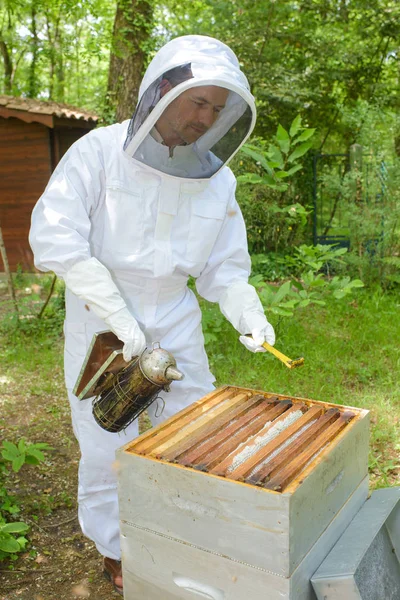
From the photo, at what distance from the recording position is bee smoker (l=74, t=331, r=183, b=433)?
1.62m

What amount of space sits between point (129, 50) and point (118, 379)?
475 cm

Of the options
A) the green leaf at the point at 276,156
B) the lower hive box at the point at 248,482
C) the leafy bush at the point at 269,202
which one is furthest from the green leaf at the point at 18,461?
the leafy bush at the point at 269,202

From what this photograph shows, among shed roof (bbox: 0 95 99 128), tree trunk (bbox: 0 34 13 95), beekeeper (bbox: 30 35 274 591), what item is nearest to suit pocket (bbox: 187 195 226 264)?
beekeeper (bbox: 30 35 274 591)

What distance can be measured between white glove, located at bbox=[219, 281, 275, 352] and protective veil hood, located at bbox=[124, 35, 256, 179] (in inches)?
16.7

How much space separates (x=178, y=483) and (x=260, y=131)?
272 inches

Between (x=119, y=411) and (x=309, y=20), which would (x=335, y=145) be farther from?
(x=119, y=411)

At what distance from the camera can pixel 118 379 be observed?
1727mm

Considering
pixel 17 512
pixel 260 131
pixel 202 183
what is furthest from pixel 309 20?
pixel 17 512

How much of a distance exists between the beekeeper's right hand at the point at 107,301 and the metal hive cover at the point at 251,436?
0.26 metres

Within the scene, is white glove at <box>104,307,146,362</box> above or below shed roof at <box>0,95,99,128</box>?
above

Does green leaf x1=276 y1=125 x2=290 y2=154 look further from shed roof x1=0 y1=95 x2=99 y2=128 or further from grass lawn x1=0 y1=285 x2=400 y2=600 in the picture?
shed roof x1=0 y1=95 x2=99 y2=128

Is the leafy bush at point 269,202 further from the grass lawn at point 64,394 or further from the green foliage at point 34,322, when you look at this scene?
the green foliage at point 34,322

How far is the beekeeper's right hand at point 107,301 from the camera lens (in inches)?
66.2

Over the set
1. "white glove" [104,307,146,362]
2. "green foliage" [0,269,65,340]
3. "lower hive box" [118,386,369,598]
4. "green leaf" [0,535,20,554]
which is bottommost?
"green foliage" [0,269,65,340]
